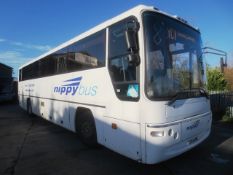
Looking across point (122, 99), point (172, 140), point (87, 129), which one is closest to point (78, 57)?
point (87, 129)

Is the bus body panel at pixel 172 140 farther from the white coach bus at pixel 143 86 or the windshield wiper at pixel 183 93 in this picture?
the windshield wiper at pixel 183 93

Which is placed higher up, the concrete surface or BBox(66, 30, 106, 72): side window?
BBox(66, 30, 106, 72): side window

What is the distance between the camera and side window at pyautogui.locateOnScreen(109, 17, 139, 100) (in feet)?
15.6

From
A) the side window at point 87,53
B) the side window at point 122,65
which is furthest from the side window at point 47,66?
the side window at point 122,65

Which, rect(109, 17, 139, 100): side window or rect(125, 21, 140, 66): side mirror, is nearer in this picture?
rect(125, 21, 140, 66): side mirror

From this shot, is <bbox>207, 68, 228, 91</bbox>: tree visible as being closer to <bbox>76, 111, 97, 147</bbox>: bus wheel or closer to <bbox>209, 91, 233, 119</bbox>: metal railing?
<bbox>209, 91, 233, 119</bbox>: metal railing

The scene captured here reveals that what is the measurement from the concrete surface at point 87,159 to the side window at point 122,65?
165cm

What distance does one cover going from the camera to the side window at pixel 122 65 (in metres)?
4.76

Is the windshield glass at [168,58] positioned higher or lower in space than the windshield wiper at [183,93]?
higher

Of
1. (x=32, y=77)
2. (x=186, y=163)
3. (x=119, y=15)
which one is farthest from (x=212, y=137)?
(x=32, y=77)

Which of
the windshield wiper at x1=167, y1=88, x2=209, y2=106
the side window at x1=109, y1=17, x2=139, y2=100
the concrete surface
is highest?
the side window at x1=109, y1=17, x2=139, y2=100

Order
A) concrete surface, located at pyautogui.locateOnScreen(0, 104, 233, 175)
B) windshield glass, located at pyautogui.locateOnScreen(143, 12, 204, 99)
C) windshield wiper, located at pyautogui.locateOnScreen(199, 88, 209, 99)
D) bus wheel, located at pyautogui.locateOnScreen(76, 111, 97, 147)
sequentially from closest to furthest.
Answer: windshield glass, located at pyautogui.locateOnScreen(143, 12, 204, 99) → concrete surface, located at pyautogui.locateOnScreen(0, 104, 233, 175) → windshield wiper, located at pyautogui.locateOnScreen(199, 88, 209, 99) → bus wheel, located at pyautogui.locateOnScreen(76, 111, 97, 147)

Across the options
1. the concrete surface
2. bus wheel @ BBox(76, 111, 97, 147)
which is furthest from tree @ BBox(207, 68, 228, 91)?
bus wheel @ BBox(76, 111, 97, 147)

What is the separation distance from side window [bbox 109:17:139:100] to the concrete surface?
165 cm
